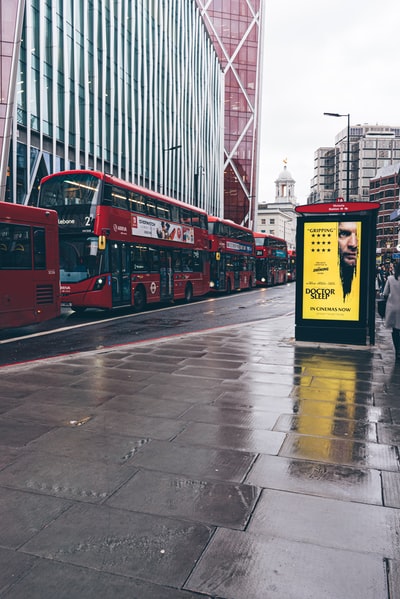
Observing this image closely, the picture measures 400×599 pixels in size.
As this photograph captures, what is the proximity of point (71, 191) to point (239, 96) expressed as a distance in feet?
257

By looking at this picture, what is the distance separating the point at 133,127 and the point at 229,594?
44.2m

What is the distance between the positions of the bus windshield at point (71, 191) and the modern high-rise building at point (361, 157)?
112286 mm

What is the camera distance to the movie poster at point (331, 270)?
10.7 metres

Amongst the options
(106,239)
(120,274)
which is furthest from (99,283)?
(106,239)

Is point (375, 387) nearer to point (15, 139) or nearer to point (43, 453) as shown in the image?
point (43, 453)

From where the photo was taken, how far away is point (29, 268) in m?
12.7

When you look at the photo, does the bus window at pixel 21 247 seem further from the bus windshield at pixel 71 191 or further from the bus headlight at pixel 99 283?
the bus windshield at pixel 71 191

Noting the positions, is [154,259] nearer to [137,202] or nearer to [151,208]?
[151,208]

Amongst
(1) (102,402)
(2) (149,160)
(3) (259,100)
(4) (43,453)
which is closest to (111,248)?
(1) (102,402)

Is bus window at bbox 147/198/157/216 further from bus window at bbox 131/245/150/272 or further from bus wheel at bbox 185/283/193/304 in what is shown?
bus wheel at bbox 185/283/193/304

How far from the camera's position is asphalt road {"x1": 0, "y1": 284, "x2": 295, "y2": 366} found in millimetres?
10617

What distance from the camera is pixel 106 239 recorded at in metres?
16.1

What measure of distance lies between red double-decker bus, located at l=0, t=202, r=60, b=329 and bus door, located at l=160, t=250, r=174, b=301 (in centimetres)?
715

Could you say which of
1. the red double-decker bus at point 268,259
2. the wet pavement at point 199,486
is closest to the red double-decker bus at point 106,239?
the wet pavement at point 199,486
